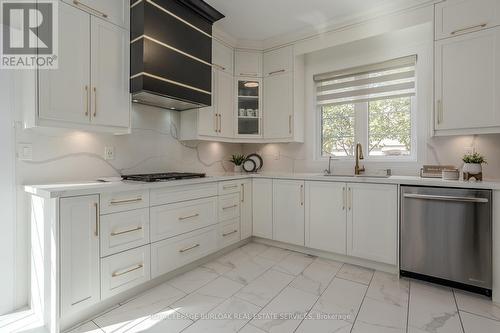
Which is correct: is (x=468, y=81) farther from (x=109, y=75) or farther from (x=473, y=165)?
(x=109, y=75)

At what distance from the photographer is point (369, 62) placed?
9.79 ft

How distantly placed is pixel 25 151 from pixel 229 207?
1825mm

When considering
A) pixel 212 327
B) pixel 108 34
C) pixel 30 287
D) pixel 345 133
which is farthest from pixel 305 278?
pixel 108 34

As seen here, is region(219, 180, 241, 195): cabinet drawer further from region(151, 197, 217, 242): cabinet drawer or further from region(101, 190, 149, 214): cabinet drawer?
region(101, 190, 149, 214): cabinet drawer

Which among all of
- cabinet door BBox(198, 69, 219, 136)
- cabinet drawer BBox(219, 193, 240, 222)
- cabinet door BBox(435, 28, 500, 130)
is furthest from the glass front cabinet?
cabinet door BBox(435, 28, 500, 130)

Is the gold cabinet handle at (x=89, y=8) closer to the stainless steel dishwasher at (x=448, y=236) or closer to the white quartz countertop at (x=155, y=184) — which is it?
the white quartz countertop at (x=155, y=184)

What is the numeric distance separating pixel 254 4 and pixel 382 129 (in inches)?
76.9

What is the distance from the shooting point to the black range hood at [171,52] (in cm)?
208

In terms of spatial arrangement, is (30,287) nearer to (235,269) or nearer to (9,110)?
(9,110)

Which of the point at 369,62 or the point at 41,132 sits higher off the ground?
the point at 369,62

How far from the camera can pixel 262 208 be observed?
10.4ft

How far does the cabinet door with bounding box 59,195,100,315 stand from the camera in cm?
158

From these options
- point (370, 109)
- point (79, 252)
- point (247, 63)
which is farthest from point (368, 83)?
point (79, 252)

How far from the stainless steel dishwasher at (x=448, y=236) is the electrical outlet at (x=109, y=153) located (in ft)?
8.64
